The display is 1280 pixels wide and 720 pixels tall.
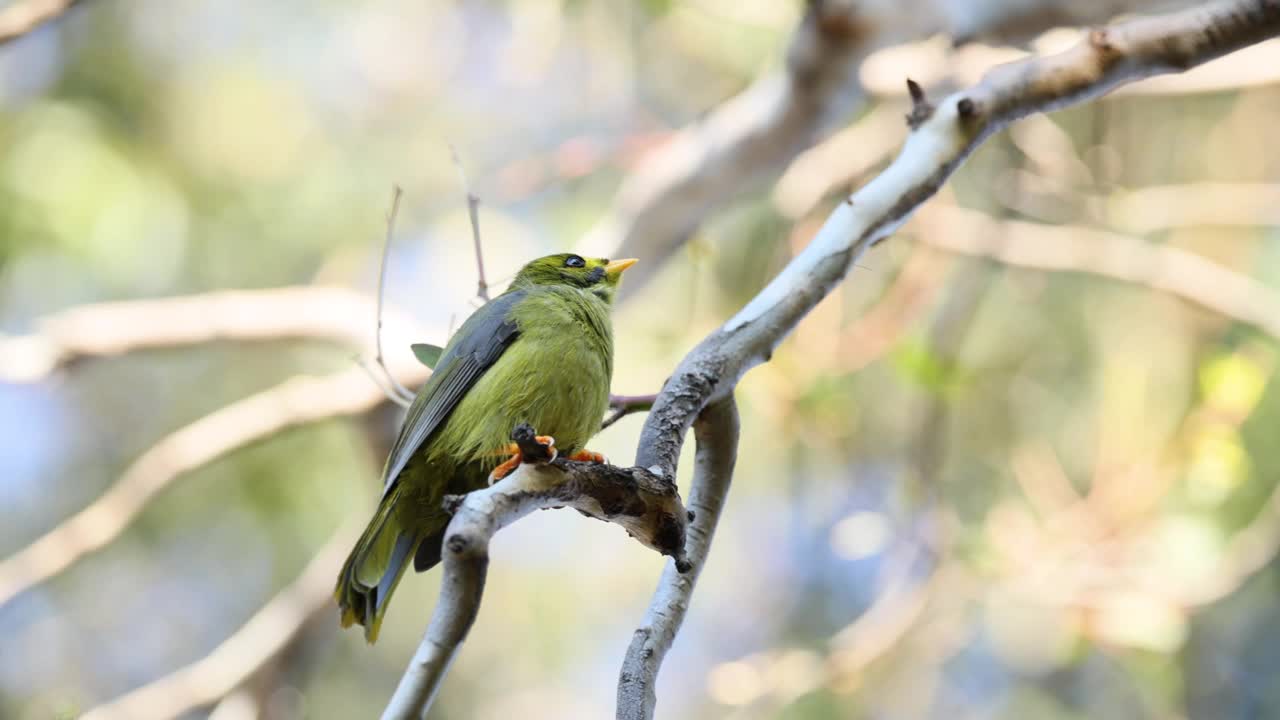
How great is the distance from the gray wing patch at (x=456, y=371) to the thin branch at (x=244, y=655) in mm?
2144

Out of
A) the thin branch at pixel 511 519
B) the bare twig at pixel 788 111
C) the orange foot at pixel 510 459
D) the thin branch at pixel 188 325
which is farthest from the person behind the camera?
the thin branch at pixel 188 325

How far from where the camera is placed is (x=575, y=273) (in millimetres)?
3785

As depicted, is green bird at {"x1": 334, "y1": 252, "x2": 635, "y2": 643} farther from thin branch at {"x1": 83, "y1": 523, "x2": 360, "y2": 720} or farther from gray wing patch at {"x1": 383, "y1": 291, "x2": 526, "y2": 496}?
thin branch at {"x1": 83, "y1": 523, "x2": 360, "y2": 720}

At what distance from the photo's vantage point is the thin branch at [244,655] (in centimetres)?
493

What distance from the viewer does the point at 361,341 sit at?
5.43 m

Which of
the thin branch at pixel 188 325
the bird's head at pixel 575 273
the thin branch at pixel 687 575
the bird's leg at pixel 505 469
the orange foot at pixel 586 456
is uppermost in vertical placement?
the thin branch at pixel 188 325

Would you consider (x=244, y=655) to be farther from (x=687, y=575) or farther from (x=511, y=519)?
(x=511, y=519)

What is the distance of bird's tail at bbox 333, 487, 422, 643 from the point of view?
2.78 metres

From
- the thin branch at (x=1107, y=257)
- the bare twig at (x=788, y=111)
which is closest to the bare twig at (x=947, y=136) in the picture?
the bare twig at (x=788, y=111)

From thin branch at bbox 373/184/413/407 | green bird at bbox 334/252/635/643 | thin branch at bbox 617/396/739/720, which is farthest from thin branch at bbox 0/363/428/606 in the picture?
thin branch at bbox 617/396/739/720

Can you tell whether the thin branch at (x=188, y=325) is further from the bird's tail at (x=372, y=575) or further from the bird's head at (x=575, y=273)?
the bird's tail at (x=372, y=575)

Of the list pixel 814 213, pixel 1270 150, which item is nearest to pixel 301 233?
pixel 814 213

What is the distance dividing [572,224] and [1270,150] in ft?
13.2

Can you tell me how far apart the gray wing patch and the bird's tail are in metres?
0.11
